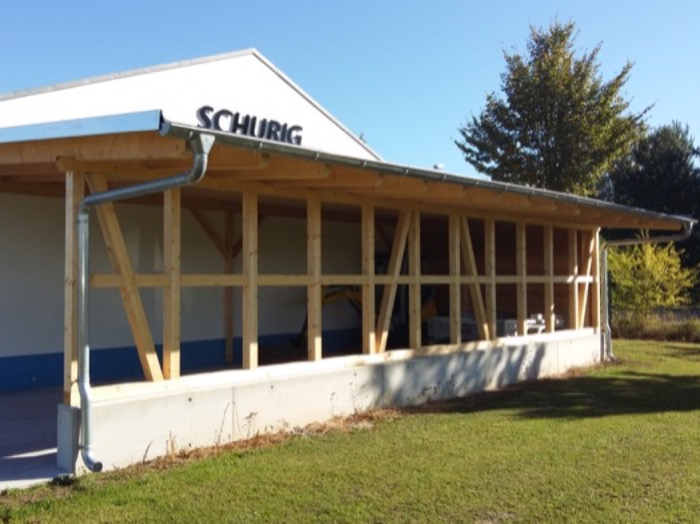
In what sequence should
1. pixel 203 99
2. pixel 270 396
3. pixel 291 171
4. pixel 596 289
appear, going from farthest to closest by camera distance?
pixel 203 99
pixel 596 289
pixel 270 396
pixel 291 171

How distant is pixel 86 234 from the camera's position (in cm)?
534

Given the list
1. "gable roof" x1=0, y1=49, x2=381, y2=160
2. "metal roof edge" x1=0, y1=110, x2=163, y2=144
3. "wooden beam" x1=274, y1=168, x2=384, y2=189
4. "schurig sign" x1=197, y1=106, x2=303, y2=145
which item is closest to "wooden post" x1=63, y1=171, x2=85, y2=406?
"metal roof edge" x1=0, y1=110, x2=163, y2=144

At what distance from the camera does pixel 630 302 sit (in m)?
18.2

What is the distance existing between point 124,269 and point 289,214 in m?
5.96

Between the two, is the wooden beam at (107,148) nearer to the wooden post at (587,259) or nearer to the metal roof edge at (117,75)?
the metal roof edge at (117,75)

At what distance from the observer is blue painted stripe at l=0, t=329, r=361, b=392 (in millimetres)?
8492

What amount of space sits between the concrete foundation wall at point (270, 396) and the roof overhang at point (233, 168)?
1.82m

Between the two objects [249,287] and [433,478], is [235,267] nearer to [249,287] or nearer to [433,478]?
[249,287]

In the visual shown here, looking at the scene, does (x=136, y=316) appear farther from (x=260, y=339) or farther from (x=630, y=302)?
(x=630, y=302)

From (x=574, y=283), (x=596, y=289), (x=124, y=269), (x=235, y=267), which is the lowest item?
(x=596, y=289)

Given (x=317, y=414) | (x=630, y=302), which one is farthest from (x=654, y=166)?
(x=317, y=414)

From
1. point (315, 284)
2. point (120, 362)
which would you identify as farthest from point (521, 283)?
point (120, 362)

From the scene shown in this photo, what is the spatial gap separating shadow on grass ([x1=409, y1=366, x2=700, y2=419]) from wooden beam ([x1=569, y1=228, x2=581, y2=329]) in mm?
1552

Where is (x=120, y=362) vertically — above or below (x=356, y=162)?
below
